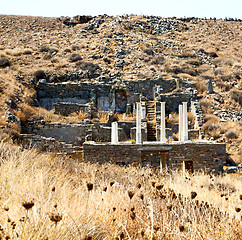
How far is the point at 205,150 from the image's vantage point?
43.3ft

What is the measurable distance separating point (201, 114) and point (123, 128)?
570cm

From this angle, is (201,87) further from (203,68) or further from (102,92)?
(102,92)

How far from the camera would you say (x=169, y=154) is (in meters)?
→ 13.2

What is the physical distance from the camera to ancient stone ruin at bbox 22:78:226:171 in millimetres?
13188

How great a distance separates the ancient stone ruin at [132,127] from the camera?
519 inches

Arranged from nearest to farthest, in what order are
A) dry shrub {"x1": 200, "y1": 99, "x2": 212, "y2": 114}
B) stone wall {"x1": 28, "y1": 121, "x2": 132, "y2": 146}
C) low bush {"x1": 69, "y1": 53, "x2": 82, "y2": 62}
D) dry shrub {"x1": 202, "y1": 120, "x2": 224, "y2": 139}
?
1. dry shrub {"x1": 202, "y1": 120, "x2": 224, "y2": 139}
2. stone wall {"x1": 28, "y1": 121, "x2": 132, "y2": 146}
3. dry shrub {"x1": 200, "y1": 99, "x2": 212, "y2": 114}
4. low bush {"x1": 69, "y1": 53, "x2": 82, "y2": 62}

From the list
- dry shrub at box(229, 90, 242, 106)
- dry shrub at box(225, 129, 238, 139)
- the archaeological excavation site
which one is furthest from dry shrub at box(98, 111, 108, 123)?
dry shrub at box(229, 90, 242, 106)

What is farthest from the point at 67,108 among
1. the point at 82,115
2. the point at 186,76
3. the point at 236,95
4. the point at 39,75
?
the point at 186,76

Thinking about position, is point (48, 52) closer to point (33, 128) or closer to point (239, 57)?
point (33, 128)

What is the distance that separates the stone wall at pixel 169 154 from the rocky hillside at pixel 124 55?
16.2 ft

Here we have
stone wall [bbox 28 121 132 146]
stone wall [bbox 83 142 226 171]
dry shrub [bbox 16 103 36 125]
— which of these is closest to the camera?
stone wall [bbox 83 142 226 171]

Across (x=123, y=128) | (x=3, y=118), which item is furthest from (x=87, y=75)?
(x=3, y=118)

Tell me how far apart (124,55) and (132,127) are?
17560 millimetres

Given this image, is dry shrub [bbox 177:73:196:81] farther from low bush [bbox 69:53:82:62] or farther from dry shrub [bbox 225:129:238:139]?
dry shrub [bbox 225:129:238:139]
